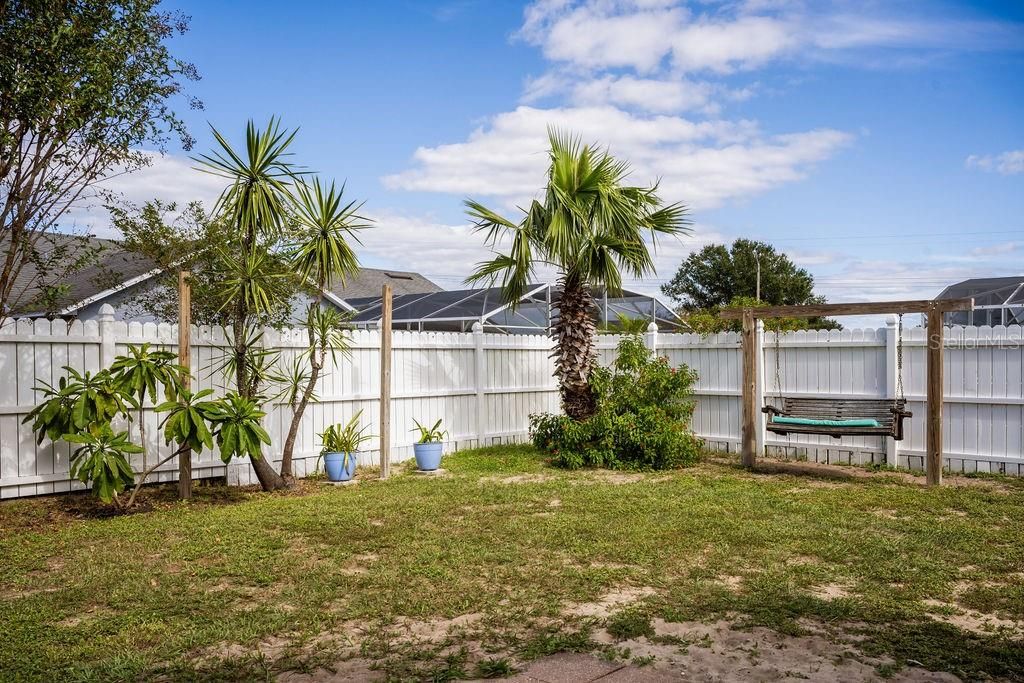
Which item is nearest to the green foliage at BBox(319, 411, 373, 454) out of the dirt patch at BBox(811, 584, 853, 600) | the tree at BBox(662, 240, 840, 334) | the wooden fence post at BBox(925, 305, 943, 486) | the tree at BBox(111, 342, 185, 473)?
the tree at BBox(111, 342, 185, 473)

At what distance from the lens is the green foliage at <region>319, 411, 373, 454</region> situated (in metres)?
10.2

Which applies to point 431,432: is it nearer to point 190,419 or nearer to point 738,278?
point 190,419

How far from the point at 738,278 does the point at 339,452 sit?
3594cm

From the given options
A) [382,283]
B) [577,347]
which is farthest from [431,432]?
[382,283]

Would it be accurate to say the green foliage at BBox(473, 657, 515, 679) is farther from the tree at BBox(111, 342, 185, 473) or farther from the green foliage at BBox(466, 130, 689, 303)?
the green foliage at BBox(466, 130, 689, 303)

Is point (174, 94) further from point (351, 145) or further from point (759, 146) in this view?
point (759, 146)

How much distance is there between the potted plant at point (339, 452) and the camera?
10070mm

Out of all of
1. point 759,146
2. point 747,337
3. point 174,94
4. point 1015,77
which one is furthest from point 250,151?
point 759,146

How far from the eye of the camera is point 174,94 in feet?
30.4

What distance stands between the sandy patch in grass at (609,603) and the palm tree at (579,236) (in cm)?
657

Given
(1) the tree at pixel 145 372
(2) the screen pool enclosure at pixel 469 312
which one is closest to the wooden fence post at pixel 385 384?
(1) the tree at pixel 145 372

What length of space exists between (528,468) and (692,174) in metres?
9.33

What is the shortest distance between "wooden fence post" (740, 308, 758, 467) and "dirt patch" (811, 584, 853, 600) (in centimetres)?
564

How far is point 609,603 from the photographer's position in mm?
5023
